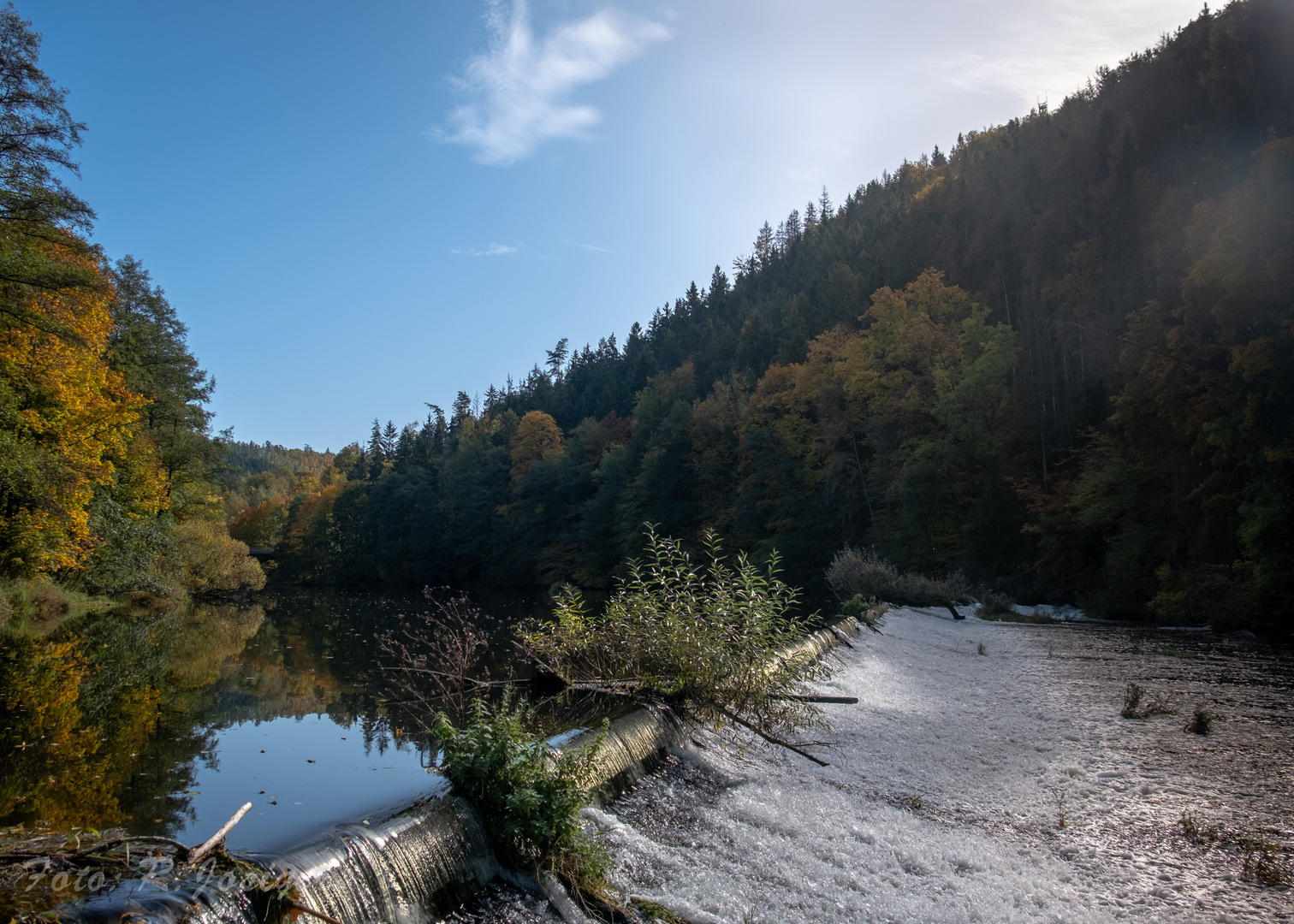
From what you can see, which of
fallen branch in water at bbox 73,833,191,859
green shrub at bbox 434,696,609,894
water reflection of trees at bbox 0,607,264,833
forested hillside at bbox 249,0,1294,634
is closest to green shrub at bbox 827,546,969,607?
forested hillside at bbox 249,0,1294,634

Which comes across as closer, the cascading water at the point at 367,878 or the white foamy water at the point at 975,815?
the cascading water at the point at 367,878

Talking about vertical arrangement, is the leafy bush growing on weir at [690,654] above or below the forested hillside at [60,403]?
below

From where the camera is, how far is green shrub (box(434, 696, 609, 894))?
4133 mm

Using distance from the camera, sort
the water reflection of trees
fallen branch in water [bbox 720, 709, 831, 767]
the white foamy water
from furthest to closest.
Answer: fallen branch in water [bbox 720, 709, 831, 767], the water reflection of trees, the white foamy water

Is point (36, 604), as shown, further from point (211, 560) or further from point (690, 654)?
point (690, 654)

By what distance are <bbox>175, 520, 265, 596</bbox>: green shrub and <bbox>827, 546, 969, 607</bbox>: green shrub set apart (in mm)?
26720

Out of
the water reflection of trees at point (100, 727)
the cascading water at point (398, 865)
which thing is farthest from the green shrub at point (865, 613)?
the cascading water at point (398, 865)

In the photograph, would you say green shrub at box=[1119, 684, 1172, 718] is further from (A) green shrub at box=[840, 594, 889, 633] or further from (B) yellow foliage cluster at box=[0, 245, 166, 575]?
(B) yellow foliage cluster at box=[0, 245, 166, 575]

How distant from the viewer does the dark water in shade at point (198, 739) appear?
5.48 m

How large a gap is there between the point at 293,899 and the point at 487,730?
139 centimetres

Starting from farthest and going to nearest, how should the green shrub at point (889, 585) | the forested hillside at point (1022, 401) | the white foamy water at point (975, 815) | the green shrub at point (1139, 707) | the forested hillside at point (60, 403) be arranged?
the green shrub at point (889, 585) → the forested hillside at point (1022, 401) → the forested hillside at point (60, 403) → the green shrub at point (1139, 707) → the white foamy water at point (975, 815)

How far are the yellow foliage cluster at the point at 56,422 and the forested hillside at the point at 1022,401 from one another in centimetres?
2926

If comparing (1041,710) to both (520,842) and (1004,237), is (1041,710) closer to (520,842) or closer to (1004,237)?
(520,842)

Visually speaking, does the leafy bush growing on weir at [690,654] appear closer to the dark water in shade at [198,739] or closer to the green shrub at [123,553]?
the dark water in shade at [198,739]
